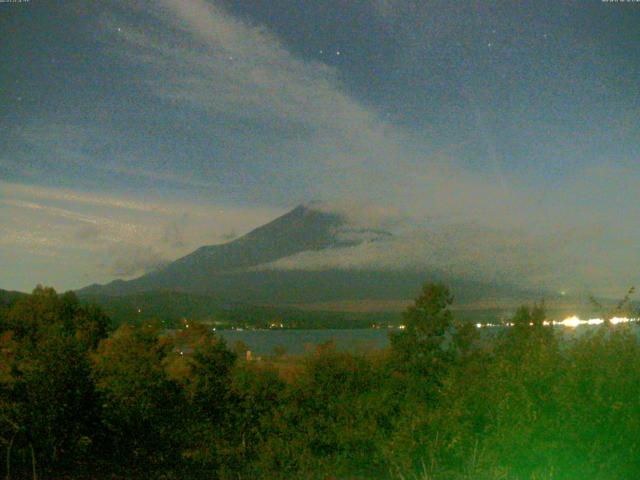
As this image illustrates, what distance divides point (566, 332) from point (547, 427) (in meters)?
1.98

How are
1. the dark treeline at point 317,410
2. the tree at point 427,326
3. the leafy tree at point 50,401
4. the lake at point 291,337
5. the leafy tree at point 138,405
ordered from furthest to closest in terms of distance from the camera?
the lake at point 291,337
the tree at point 427,326
the leafy tree at point 138,405
the leafy tree at point 50,401
the dark treeline at point 317,410

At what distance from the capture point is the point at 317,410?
1480cm

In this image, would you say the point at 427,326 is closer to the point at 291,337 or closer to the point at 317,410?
the point at 317,410

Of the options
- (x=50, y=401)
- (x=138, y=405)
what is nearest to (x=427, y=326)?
(x=138, y=405)

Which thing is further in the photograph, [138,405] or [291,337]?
[291,337]

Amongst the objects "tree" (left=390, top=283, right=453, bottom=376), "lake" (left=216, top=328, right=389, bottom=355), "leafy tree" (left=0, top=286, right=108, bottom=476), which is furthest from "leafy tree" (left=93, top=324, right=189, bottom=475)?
"tree" (left=390, top=283, right=453, bottom=376)

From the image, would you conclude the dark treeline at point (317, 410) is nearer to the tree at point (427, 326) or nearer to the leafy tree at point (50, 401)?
the leafy tree at point (50, 401)

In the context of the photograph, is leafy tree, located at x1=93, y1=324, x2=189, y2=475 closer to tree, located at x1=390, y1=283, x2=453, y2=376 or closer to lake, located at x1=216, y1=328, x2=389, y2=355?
lake, located at x1=216, y1=328, x2=389, y2=355

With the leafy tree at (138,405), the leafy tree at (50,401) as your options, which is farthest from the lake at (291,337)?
the leafy tree at (50,401)

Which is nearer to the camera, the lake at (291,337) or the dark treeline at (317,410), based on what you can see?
the dark treeline at (317,410)

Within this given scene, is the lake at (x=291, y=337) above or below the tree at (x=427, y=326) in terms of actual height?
below

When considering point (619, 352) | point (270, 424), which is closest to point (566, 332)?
point (619, 352)

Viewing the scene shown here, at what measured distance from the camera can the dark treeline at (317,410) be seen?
7535mm

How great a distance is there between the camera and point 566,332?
30.1 feet
